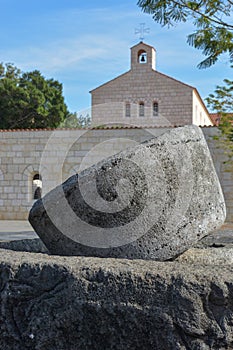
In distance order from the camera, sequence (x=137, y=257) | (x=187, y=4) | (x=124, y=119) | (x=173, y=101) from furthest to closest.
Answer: (x=173, y=101), (x=124, y=119), (x=187, y=4), (x=137, y=257)

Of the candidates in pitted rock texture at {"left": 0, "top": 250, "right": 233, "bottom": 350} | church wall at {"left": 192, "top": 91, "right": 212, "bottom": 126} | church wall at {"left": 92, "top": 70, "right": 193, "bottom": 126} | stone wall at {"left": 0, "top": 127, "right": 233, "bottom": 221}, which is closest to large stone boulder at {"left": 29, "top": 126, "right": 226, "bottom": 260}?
pitted rock texture at {"left": 0, "top": 250, "right": 233, "bottom": 350}

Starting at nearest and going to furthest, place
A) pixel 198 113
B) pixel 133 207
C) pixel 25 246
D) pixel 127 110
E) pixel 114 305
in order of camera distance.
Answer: pixel 114 305, pixel 133 207, pixel 25 246, pixel 127 110, pixel 198 113

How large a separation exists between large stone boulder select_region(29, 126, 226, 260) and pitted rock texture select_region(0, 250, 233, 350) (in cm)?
40

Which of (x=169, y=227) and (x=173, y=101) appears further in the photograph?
(x=173, y=101)

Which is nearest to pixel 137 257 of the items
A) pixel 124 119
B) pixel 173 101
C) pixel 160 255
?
pixel 160 255

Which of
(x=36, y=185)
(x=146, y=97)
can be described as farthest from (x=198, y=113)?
(x=36, y=185)

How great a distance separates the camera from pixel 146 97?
2497cm

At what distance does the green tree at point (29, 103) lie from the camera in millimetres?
26859

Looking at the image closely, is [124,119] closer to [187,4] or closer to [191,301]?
[187,4]

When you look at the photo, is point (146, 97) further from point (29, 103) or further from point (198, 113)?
point (29, 103)

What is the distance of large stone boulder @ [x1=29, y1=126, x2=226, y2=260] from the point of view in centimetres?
256

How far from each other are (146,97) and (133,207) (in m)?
22.8

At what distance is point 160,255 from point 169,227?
16 cm

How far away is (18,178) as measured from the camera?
1298 cm
